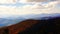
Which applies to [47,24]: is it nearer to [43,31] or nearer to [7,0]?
[43,31]

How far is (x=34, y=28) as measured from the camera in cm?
95

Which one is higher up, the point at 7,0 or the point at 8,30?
the point at 8,30

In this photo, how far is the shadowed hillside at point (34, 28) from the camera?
3.01 ft

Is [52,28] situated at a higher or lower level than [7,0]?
higher

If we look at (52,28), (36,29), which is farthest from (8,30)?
(52,28)

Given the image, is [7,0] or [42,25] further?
[7,0]

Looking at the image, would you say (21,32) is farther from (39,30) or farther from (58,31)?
(58,31)

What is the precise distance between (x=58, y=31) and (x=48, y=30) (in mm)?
72

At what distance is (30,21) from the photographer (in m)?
1.00

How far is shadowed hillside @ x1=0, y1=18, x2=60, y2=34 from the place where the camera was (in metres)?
0.92

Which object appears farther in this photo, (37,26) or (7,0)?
(7,0)

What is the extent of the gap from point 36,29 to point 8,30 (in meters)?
0.20

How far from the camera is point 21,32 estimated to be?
0.92 m

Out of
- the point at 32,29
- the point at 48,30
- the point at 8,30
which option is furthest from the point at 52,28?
the point at 8,30
